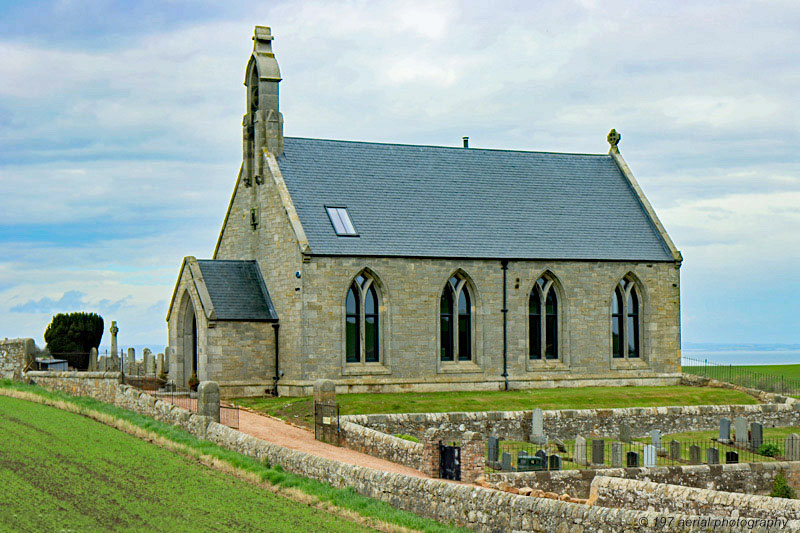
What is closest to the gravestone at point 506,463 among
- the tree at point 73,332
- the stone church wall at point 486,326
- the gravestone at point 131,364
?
the stone church wall at point 486,326

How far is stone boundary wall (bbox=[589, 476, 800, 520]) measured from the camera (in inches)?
653

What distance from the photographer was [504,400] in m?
36.8

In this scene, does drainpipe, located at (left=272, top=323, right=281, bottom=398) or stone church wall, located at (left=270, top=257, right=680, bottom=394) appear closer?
stone church wall, located at (left=270, top=257, right=680, bottom=394)

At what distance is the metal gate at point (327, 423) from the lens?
28.9m

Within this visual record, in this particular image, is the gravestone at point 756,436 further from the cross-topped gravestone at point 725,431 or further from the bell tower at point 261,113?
the bell tower at point 261,113

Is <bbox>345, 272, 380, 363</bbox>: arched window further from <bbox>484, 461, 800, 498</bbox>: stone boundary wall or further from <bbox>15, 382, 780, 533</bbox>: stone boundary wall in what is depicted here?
<bbox>484, 461, 800, 498</bbox>: stone boundary wall

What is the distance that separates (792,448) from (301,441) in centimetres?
1575

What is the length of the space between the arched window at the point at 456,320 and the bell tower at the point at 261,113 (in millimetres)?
9320

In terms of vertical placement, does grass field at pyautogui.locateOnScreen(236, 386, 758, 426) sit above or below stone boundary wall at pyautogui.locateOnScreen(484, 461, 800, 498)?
above

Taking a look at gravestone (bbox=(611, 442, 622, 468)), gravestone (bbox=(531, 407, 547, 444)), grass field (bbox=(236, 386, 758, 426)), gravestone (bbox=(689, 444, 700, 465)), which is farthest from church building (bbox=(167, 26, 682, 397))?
gravestone (bbox=(611, 442, 622, 468))

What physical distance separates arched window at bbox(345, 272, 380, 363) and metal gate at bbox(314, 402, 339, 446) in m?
8.33

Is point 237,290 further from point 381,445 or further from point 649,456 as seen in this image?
point 649,456

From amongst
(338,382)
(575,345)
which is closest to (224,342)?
(338,382)

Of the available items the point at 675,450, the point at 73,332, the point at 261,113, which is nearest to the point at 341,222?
the point at 261,113
